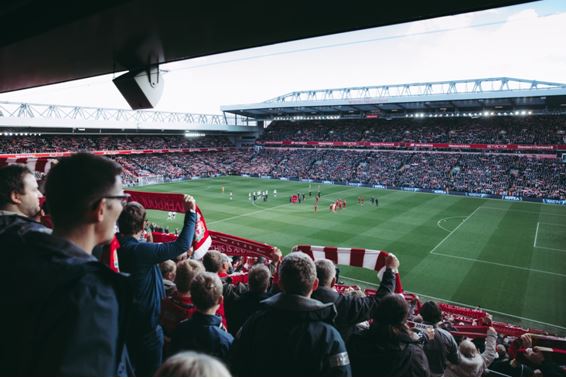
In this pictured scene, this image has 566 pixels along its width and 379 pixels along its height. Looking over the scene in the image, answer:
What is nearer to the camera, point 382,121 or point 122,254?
point 122,254

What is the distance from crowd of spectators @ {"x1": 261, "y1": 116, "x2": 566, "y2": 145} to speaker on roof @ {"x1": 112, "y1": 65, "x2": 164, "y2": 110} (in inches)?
2179

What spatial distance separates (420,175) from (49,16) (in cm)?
5092

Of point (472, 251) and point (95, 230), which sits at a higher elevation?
point (95, 230)

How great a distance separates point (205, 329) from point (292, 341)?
3.21 feet

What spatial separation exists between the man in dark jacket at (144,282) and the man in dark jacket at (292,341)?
1407mm

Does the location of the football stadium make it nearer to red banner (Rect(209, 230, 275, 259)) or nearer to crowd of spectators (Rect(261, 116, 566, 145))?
red banner (Rect(209, 230, 275, 259))

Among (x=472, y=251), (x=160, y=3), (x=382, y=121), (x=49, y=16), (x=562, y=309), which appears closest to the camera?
(x=160, y=3)

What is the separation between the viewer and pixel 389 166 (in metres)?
54.5

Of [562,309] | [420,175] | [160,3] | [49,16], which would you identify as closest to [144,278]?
[160,3]

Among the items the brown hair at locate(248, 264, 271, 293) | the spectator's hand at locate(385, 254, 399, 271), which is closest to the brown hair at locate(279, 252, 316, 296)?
the brown hair at locate(248, 264, 271, 293)

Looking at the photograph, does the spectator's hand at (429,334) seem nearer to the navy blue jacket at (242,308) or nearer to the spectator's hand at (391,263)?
the spectator's hand at (391,263)

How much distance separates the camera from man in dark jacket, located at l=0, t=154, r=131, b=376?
4.35 feet

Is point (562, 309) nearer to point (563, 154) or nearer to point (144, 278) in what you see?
point (144, 278)

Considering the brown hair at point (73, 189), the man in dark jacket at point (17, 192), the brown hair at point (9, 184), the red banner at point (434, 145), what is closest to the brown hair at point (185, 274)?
the man in dark jacket at point (17, 192)
